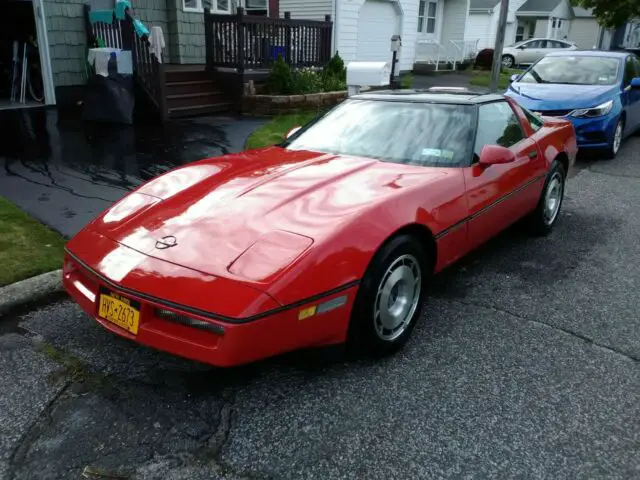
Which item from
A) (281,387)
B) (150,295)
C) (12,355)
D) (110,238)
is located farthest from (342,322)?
(12,355)

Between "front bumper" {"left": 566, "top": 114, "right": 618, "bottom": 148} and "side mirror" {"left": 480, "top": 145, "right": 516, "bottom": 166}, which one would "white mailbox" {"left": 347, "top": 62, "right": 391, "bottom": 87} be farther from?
"side mirror" {"left": 480, "top": 145, "right": 516, "bottom": 166}

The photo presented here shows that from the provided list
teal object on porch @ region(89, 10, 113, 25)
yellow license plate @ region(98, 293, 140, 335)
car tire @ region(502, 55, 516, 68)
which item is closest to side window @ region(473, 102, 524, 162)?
yellow license plate @ region(98, 293, 140, 335)

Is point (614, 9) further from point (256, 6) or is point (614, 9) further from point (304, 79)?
point (304, 79)

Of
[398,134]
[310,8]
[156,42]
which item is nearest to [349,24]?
[310,8]

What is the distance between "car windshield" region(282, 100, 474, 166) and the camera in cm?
372

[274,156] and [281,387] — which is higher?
[274,156]

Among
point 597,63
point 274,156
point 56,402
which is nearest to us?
point 56,402

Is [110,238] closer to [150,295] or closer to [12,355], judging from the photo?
[150,295]

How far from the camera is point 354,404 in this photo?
268cm

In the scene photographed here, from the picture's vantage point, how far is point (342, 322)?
2672mm

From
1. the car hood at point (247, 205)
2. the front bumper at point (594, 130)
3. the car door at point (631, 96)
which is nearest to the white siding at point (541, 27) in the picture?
the car door at point (631, 96)

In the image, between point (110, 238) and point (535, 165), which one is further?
point (535, 165)

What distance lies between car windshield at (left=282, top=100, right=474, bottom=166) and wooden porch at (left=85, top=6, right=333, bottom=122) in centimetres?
634

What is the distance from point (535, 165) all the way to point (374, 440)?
122 inches
